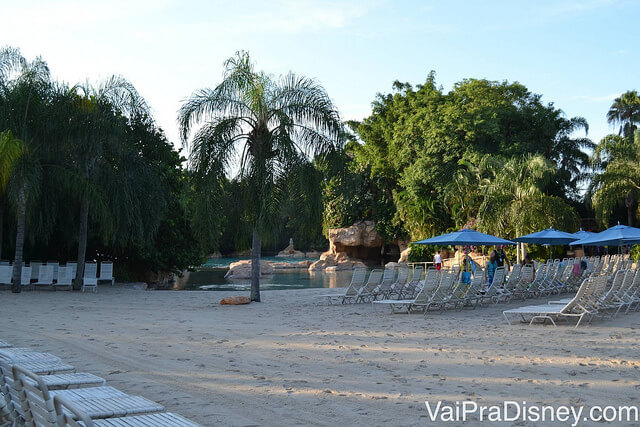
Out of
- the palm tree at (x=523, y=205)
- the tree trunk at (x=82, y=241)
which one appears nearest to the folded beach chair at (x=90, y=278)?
the tree trunk at (x=82, y=241)

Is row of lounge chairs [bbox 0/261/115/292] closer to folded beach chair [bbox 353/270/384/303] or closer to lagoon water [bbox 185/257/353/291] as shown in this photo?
lagoon water [bbox 185/257/353/291]

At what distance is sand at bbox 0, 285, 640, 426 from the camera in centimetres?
497

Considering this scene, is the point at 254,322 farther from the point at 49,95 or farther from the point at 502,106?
the point at 502,106

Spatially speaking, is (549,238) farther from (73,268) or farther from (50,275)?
(50,275)

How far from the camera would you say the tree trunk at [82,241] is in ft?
57.7

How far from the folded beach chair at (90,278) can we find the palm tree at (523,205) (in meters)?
18.3

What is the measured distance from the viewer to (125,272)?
2216 cm

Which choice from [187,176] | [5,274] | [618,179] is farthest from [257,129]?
[618,179]

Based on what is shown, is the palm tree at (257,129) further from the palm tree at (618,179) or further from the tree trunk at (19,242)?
the palm tree at (618,179)

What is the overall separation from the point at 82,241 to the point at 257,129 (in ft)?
23.6

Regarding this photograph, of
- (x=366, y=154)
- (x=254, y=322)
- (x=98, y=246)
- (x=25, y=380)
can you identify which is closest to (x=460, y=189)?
(x=366, y=154)

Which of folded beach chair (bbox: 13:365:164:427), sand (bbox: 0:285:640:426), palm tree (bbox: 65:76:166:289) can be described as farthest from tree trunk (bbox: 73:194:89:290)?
folded beach chair (bbox: 13:365:164:427)

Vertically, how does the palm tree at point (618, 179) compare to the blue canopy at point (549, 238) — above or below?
above

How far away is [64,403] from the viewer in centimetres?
264
